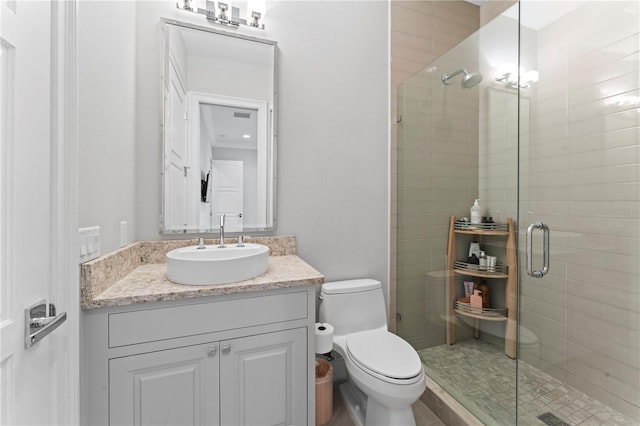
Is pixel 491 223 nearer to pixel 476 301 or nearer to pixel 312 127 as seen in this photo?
pixel 476 301

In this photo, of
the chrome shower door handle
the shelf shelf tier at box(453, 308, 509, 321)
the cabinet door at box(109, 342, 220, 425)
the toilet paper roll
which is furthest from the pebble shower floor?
the cabinet door at box(109, 342, 220, 425)

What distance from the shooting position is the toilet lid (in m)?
1.27

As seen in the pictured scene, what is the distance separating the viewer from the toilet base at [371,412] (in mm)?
1333

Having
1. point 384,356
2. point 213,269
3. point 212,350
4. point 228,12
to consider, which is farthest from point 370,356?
point 228,12

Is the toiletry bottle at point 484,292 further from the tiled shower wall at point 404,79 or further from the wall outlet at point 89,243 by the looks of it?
the wall outlet at point 89,243

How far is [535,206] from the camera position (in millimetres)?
1737

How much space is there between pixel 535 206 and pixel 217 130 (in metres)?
1.94

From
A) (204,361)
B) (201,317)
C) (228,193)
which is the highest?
(228,193)

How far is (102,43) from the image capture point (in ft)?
3.51

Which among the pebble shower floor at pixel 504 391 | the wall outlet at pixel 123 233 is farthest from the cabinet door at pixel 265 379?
the pebble shower floor at pixel 504 391

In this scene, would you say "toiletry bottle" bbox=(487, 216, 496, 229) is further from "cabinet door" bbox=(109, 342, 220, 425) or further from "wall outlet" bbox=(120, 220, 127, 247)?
"wall outlet" bbox=(120, 220, 127, 247)

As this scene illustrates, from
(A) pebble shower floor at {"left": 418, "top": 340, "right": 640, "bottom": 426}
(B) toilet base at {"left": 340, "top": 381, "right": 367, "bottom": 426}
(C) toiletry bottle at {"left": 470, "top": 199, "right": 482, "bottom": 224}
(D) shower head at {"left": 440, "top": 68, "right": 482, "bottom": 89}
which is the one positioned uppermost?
(D) shower head at {"left": 440, "top": 68, "right": 482, "bottom": 89}

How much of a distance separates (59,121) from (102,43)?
484 millimetres

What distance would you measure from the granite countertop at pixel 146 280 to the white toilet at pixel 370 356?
1.34ft
